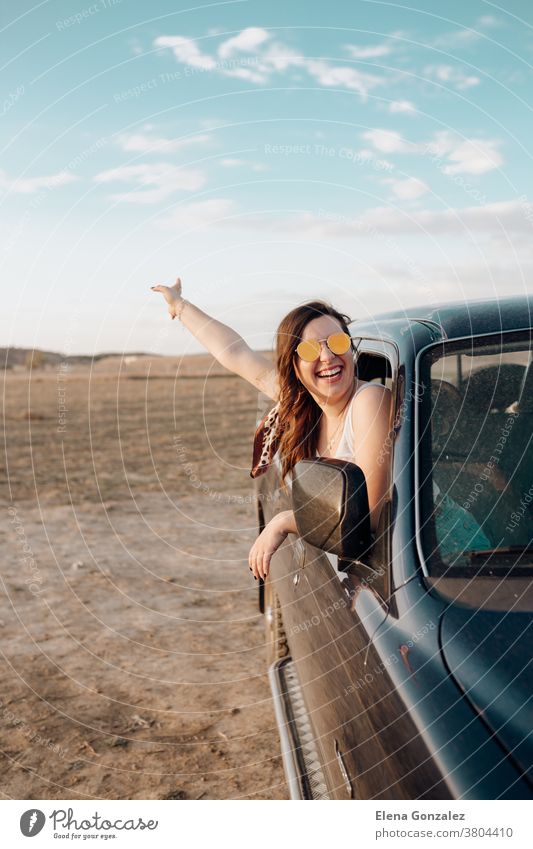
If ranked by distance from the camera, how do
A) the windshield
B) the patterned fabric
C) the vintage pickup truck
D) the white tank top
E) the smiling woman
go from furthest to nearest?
the patterned fabric < the white tank top < the smiling woman < the windshield < the vintage pickup truck

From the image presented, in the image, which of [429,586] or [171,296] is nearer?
[429,586]

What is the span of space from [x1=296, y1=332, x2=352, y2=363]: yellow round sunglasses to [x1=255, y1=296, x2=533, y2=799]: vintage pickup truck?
154 millimetres

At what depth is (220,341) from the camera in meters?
3.70

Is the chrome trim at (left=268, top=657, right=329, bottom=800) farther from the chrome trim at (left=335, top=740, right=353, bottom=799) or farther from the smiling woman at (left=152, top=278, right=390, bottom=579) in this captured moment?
the smiling woman at (left=152, top=278, right=390, bottom=579)

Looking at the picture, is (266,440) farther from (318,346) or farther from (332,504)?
(332,504)

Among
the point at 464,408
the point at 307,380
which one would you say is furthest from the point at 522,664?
the point at 307,380

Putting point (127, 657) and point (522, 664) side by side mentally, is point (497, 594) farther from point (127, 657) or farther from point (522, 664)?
point (127, 657)

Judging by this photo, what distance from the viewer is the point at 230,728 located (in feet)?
12.9

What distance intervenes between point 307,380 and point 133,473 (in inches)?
357

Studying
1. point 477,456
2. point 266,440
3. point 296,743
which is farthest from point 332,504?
point 266,440

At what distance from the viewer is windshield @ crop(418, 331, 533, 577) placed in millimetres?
2074

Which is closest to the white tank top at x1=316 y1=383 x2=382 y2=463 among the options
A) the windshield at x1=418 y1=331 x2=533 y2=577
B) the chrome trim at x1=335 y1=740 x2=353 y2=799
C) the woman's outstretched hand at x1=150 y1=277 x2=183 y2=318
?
the windshield at x1=418 y1=331 x2=533 y2=577

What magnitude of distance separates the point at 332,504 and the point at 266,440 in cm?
154

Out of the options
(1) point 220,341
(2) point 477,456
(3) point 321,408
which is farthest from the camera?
(1) point 220,341
